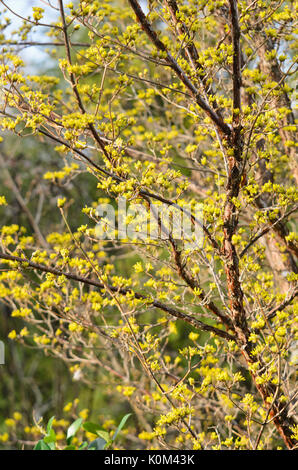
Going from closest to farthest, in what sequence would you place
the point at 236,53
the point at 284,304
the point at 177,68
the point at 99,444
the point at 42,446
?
the point at 236,53 < the point at 177,68 < the point at 284,304 < the point at 42,446 < the point at 99,444

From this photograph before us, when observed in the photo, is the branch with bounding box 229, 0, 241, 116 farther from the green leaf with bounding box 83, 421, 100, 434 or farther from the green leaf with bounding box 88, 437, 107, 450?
the green leaf with bounding box 88, 437, 107, 450

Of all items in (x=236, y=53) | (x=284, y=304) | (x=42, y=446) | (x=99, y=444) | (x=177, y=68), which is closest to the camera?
(x=236, y=53)

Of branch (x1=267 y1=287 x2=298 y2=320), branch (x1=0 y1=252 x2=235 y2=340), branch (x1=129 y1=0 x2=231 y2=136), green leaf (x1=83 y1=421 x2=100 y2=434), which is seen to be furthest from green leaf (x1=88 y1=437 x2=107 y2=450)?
branch (x1=129 y1=0 x2=231 y2=136)

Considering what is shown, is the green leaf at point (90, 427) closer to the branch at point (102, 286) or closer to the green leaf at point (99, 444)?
the green leaf at point (99, 444)

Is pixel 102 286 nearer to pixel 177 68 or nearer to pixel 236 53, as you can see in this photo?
pixel 177 68

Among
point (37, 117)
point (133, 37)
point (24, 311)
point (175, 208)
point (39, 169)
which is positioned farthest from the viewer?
point (39, 169)

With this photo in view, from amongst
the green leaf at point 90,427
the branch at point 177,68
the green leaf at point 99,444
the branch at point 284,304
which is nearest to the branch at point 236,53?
the branch at point 177,68

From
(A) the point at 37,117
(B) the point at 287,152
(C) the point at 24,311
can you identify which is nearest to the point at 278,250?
(B) the point at 287,152

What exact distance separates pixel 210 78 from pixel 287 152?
1.40 meters

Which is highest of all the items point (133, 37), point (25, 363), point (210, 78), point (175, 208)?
point (133, 37)

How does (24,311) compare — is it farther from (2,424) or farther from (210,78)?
(2,424)

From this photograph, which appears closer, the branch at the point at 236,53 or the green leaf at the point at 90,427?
the branch at the point at 236,53

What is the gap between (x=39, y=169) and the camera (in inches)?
309

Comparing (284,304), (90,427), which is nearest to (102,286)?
(284,304)
